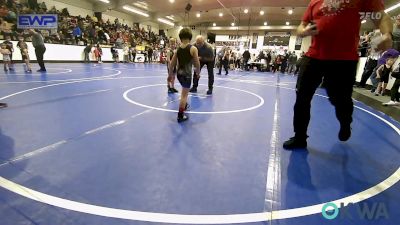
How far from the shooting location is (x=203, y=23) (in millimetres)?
33500

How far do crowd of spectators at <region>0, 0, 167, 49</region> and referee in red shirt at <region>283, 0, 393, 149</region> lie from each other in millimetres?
15540

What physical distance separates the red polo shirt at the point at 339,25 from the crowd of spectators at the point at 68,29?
1560 centimetres

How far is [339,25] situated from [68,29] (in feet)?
63.0

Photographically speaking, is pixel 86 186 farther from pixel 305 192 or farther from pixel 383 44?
pixel 383 44

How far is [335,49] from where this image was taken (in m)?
2.58

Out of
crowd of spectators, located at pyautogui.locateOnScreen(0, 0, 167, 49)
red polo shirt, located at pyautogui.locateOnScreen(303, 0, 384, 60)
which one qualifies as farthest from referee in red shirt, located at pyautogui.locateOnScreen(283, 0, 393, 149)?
crowd of spectators, located at pyautogui.locateOnScreen(0, 0, 167, 49)

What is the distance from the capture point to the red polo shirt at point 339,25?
7.97ft

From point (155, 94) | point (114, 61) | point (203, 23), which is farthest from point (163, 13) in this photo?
point (155, 94)

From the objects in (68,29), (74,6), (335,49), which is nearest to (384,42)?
(335,49)

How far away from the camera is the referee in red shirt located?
7.95 feet

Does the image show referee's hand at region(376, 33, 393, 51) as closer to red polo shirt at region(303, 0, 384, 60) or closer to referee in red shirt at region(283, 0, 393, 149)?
referee in red shirt at region(283, 0, 393, 149)

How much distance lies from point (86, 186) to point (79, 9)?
23.9 m

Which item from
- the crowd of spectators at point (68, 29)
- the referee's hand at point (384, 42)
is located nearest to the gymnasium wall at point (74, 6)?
the crowd of spectators at point (68, 29)

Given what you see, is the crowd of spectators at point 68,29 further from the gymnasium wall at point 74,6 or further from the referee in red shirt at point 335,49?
the referee in red shirt at point 335,49
